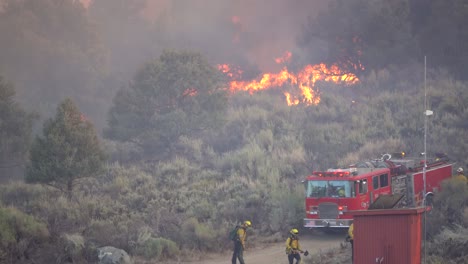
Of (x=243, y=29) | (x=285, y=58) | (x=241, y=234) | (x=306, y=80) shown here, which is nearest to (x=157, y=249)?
(x=241, y=234)

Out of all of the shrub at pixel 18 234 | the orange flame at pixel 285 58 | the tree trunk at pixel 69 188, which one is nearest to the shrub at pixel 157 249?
the shrub at pixel 18 234

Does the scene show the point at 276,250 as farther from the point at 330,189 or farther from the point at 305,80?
the point at 305,80

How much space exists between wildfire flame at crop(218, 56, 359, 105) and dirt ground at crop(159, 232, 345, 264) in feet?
87.0

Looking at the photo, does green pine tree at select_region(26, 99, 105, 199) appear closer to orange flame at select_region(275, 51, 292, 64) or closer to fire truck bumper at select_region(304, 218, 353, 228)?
fire truck bumper at select_region(304, 218, 353, 228)

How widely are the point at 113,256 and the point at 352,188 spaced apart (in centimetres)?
910

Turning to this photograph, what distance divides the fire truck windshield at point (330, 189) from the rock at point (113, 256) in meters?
7.49

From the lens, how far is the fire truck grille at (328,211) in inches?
1019

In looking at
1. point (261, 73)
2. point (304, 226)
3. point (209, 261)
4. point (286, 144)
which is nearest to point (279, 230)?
point (304, 226)

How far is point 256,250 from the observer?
25.5 m

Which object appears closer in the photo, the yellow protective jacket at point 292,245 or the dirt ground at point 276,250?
the yellow protective jacket at point 292,245

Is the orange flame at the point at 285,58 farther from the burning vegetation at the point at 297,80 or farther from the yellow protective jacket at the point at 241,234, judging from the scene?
the yellow protective jacket at the point at 241,234

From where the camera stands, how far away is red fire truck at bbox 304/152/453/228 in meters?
25.8

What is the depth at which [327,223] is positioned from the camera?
25.9 metres

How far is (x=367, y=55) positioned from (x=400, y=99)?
25.3 ft
